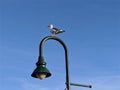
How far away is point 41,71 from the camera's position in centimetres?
945

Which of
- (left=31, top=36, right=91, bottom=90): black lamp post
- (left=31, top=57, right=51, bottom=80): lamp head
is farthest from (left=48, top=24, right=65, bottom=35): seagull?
(left=31, top=57, right=51, bottom=80): lamp head

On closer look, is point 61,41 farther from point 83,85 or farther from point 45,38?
point 83,85

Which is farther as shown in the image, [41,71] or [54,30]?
[54,30]

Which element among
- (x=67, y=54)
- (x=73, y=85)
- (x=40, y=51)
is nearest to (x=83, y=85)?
(x=73, y=85)

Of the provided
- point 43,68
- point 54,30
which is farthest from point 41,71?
point 54,30

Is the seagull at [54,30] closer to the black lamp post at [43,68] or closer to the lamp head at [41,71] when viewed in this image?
the black lamp post at [43,68]

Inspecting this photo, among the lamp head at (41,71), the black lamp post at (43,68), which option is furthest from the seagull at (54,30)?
the lamp head at (41,71)

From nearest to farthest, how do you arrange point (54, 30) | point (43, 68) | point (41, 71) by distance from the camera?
point (41, 71) < point (43, 68) < point (54, 30)

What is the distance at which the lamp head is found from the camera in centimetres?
945

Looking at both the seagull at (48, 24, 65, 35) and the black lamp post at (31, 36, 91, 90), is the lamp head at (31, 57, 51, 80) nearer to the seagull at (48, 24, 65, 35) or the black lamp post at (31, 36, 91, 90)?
the black lamp post at (31, 36, 91, 90)

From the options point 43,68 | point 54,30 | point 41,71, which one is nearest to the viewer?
point 41,71

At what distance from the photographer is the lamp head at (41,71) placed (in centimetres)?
945

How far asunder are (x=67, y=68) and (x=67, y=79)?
355 millimetres

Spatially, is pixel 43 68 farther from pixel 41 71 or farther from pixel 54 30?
pixel 54 30
